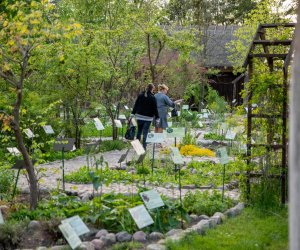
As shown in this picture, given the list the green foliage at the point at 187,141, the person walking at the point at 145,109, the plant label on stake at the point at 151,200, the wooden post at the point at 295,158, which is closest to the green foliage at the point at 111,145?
the person walking at the point at 145,109

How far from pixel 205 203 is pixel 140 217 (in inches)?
76.3

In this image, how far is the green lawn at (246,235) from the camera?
23.1ft

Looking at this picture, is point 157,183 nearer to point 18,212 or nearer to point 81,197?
point 81,197

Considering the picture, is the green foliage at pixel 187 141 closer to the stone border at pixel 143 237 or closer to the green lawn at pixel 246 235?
the green lawn at pixel 246 235

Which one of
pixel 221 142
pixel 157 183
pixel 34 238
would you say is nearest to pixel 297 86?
pixel 34 238

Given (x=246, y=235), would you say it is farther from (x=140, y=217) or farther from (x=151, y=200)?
(x=140, y=217)

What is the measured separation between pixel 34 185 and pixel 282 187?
349 cm

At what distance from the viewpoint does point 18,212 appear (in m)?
8.33

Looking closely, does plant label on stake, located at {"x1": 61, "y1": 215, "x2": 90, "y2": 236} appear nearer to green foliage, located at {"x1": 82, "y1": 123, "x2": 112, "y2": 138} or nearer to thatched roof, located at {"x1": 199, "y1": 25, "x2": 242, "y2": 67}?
green foliage, located at {"x1": 82, "y1": 123, "x2": 112, "y2": 138}

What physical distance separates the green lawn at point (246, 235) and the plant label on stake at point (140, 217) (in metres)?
0.38

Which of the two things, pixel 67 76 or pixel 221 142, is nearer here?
pixel 67 76

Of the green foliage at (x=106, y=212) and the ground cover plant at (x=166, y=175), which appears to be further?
the ground cover plant at (x=166, y=175)

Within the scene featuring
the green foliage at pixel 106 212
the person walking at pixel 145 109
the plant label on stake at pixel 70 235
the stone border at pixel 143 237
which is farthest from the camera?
the person walking at pixel 145 109

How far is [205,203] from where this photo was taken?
8.90 meters
